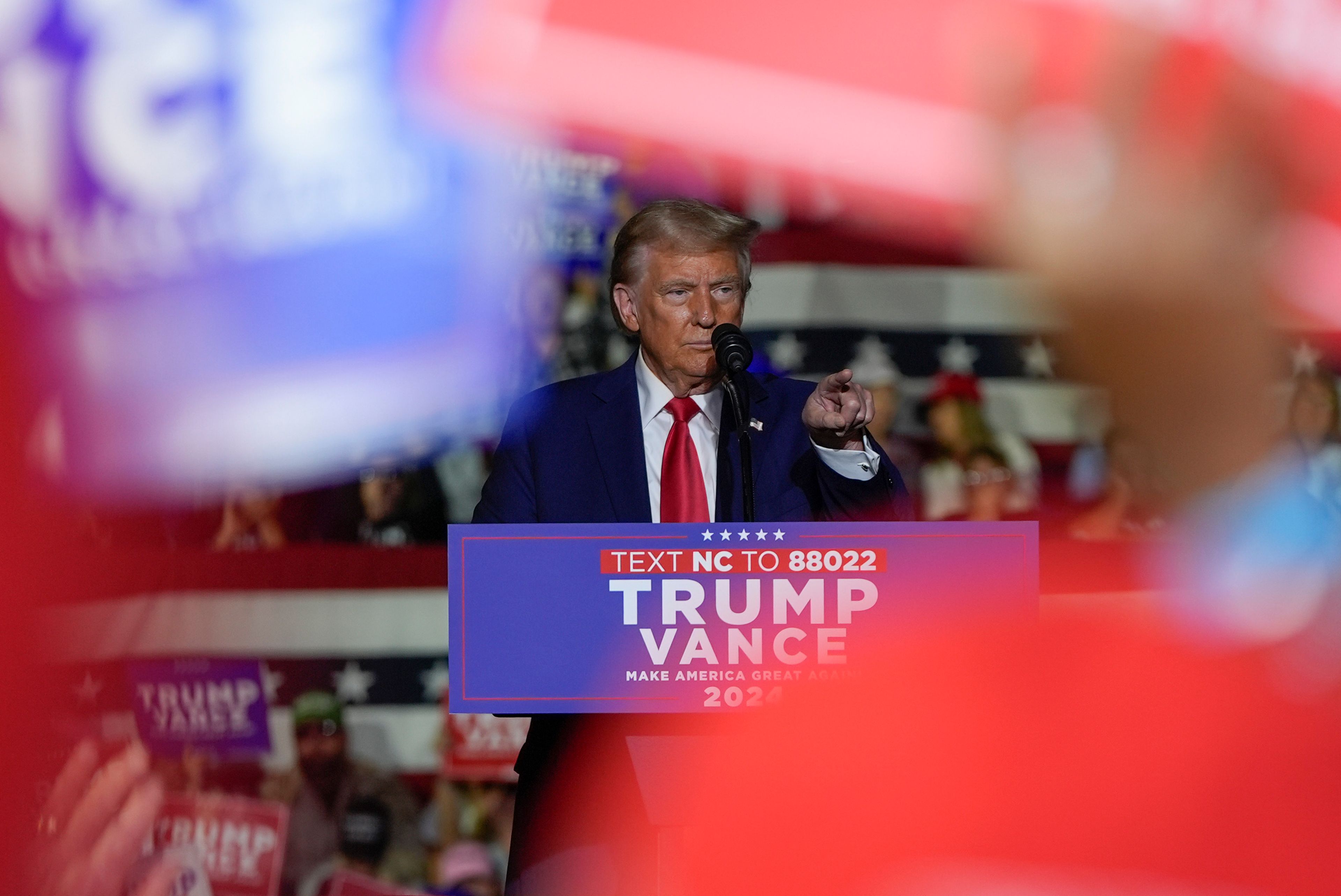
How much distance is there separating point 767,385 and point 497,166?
2062 millimetres

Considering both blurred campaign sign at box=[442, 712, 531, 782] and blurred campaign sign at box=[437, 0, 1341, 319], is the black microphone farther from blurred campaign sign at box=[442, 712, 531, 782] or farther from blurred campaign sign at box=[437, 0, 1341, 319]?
blurred campaign sign at box=[442, 712, 531, 782]

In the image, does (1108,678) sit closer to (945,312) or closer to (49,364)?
(945,312)

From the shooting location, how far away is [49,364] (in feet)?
11.3

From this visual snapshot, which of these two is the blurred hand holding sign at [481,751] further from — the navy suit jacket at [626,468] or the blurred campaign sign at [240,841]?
the navy suit jacket at [626,468]

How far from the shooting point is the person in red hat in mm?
3350

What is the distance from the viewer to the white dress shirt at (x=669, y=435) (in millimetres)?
1394

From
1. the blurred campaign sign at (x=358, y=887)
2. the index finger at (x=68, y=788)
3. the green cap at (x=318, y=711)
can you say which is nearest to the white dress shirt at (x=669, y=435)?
the index finger at (x=68, y=788)

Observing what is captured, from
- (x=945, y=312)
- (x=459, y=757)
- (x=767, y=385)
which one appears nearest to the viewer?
(x=767, y=385)

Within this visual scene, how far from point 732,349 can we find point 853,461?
0.51ft

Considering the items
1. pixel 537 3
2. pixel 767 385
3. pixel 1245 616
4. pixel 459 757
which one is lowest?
pixel 459 757

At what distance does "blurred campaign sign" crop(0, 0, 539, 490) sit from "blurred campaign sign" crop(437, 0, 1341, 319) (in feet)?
0.70

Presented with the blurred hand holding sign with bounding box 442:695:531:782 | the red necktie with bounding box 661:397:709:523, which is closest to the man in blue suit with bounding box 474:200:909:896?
the red necktie with bounding box 661:397:709:523

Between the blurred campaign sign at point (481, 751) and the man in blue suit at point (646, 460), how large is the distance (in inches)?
74.2

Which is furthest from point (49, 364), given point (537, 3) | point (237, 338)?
point (537, 3)
